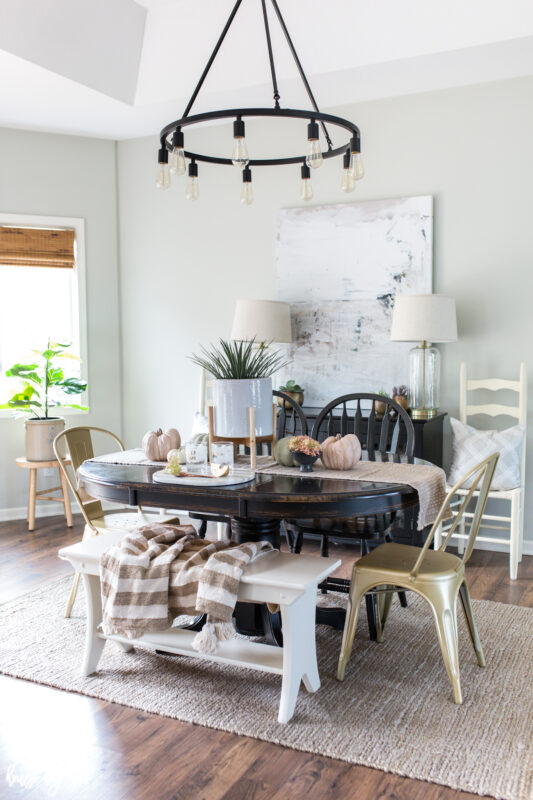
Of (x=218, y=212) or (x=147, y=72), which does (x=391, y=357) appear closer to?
(x=218, y=212)

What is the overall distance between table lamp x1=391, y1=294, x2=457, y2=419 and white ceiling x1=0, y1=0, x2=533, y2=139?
4.03 ft

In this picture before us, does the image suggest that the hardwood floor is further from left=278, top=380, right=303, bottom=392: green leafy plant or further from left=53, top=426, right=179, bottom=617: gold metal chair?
Answer: left=278, top=380, right=303, bottom=392: green leafy plant

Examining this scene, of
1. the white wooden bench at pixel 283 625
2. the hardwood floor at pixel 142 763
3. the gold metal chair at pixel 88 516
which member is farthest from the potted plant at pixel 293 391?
the hardwood floor at pixel 142 763

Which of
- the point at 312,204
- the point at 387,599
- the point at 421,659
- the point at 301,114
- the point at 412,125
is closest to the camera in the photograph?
the point at 301,114

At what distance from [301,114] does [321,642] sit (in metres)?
1.97

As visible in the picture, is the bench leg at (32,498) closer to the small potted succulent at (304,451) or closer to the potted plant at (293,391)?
the potted plant at (293,391)

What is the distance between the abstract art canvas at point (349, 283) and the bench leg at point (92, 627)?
2.28 meters

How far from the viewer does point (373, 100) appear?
169 inches

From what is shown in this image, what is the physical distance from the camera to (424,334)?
3787 mm

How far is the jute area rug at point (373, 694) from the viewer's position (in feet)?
6.64

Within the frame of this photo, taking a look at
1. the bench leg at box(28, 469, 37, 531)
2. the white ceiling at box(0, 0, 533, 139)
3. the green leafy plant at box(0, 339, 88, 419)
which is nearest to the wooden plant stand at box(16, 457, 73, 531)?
the bench leg at box(28, 469, 37, 531)

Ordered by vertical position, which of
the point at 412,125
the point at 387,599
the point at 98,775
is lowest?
the point at 98,775

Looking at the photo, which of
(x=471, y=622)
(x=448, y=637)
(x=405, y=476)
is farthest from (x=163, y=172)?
(x=471, y=622)

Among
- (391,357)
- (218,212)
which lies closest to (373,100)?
(218,212)
